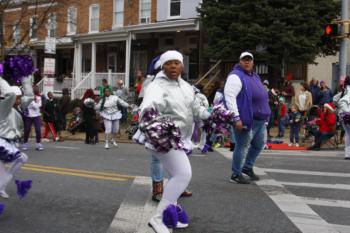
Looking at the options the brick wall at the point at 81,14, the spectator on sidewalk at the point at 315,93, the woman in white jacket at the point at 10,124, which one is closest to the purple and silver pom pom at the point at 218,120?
the woman in white jacket at the point at 10,124

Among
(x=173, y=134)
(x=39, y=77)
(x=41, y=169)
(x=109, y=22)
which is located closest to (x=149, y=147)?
(x=173, y=134)

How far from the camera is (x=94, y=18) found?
31.1 metres

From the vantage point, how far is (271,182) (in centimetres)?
793

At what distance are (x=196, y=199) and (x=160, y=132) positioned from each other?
7.38 feet

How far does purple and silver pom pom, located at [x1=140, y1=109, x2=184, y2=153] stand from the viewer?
4.72 meters

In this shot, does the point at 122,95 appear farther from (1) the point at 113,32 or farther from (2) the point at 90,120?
(1) the point at 113,32

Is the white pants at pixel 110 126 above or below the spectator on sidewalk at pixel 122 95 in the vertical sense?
below

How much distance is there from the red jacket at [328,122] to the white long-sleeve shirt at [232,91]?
21.5 ft

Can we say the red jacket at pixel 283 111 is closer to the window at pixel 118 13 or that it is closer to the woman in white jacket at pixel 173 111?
the woman in white jacket at pixel 173 111

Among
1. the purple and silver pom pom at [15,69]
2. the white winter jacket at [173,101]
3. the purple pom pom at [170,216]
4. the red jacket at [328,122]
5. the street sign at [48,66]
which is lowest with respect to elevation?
the purple pom pom at [170,216]

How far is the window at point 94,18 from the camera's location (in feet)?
101

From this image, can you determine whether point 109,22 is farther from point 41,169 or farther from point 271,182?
point 271,182

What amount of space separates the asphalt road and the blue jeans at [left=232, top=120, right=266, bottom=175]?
0.34 meters

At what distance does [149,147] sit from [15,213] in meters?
2.22
